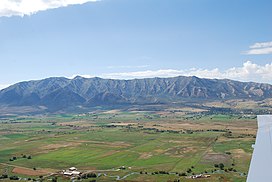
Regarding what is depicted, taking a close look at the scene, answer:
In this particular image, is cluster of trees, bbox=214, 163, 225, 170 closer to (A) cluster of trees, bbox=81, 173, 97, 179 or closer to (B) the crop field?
(B) the crop field

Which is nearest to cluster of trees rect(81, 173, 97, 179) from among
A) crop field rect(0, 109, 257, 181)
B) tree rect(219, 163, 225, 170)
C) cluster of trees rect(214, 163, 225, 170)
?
crop field rect(0, 109, 257, 181)

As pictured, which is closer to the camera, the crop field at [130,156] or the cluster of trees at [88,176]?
the cluster of trees at [88,176]

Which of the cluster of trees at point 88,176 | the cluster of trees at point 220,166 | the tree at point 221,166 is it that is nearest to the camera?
the cluster of trees at point 88,176

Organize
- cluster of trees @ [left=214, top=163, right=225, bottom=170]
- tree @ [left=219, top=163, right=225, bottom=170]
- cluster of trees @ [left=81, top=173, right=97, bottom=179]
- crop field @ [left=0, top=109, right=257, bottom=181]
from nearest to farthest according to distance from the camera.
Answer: cluster of trees @ [left=81, top=173, right=97, bottom=179], crop field @ [left=0, top=109, right=257, bottom=181], tree @ [left=219, top=163, right=225, bottom=170], cluster of trees @ [left=214, top=163, right=225, bottom=170]

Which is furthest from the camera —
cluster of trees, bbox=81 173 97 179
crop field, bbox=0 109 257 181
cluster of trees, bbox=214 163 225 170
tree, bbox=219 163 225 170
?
cluster of trees, bbox=214 163 225 170

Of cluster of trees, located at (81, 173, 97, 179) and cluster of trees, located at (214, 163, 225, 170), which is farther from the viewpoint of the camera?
cluster of trees, located at (214, 163, 225, 170)

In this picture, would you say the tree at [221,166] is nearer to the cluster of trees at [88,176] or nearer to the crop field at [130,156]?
the crop field at [130,156]

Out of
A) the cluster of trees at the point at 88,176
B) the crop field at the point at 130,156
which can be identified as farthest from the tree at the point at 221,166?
the cluster of trees at the point at 88,176

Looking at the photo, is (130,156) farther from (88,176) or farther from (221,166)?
(221,166)

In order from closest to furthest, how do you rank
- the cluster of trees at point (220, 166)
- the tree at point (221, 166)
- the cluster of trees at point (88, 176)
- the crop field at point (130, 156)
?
the cluster of trees at point (88, 176), the crop field at point (130, 156), the tree at point (221, 166), the cluster of trees at point (220, 166)

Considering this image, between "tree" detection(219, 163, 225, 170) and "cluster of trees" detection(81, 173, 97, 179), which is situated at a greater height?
"tree" detection(219, 163, 225, 170)

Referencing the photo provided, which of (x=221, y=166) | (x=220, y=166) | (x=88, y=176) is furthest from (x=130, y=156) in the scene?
(x=221, y=166)

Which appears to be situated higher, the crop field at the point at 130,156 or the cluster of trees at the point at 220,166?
the cluster of trees at the point at 220,166

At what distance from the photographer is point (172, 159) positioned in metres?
92.2
